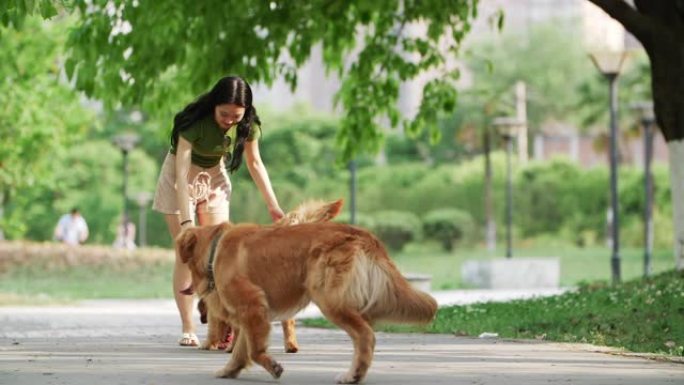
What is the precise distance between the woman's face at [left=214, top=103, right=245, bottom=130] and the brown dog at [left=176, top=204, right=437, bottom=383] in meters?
1.46

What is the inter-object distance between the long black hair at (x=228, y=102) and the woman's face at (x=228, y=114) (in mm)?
30

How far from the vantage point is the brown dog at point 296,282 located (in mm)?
8172

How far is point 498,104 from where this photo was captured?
257ft

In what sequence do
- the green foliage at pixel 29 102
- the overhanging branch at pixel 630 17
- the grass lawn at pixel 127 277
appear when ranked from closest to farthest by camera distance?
1. the overhanging branch at pixel 630 17
2. the grass lawn at pixel 127 277
3. the green foliage at pixel 29 102

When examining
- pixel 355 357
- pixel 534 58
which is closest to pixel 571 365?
pixel 355 357

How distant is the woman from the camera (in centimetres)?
1043

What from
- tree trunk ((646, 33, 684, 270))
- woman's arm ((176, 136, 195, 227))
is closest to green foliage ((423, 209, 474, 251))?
tree trunk ((646, 33, 684, 270))

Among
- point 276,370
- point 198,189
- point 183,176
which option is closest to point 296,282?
point 276,370

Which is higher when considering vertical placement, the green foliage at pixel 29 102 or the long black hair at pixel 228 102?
the green foliage at pixel 29 102

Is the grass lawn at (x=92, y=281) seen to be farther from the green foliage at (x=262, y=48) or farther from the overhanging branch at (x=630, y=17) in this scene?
the overhanging branch at (x=630, y=17)

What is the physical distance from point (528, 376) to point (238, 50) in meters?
9.28

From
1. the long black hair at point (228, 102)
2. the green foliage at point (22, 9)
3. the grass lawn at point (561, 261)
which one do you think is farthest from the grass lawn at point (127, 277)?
the long black hair at point (228, 102)

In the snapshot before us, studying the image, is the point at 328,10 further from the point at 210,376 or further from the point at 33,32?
the point at 33,32

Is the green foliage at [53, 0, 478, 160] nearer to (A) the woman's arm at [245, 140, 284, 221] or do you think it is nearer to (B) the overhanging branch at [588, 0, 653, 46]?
(B) the overhanging branch at [588, 0, 653, 46]
